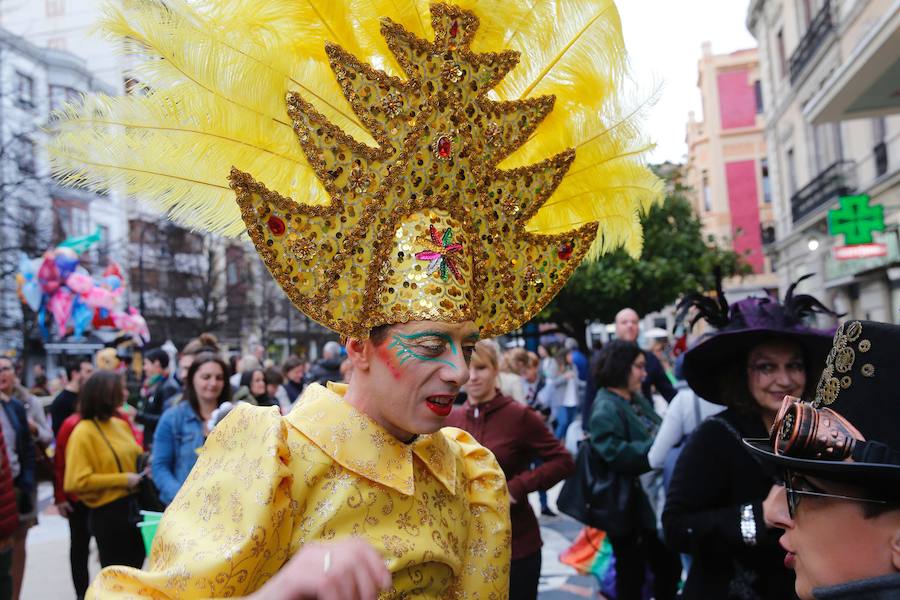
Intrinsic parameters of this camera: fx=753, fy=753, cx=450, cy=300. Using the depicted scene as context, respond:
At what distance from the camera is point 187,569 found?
5.57 ft

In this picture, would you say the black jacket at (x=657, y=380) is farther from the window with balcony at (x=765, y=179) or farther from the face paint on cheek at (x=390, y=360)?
the window with balcony at (x=765, y=179)

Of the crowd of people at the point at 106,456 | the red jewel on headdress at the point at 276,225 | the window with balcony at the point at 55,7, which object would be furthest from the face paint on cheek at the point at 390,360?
the window with balcony at the point at 55,7

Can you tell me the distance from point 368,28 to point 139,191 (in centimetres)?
88

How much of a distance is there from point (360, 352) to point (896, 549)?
1429 millimetres

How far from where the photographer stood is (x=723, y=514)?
2881mm

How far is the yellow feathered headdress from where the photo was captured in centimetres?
222

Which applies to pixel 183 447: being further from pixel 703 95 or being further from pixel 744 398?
pixel 703 95

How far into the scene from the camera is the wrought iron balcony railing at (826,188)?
1934 centimetres

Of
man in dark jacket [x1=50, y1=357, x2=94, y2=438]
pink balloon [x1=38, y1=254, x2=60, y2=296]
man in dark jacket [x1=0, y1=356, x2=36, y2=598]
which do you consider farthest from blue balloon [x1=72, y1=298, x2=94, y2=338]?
man in dark jacket [x1=0, y1=356, x2=36, y2=598]

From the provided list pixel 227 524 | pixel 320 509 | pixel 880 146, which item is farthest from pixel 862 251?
pixel 227 524

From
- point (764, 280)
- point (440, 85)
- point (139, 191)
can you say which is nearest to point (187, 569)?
point (139, 191)

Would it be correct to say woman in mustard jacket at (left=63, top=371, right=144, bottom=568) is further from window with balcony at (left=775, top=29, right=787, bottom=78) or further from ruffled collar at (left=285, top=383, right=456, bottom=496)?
window with balcony at (left=775, top=29, right=787, bottom=78)

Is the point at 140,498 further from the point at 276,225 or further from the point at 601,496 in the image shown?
the point at 276,225

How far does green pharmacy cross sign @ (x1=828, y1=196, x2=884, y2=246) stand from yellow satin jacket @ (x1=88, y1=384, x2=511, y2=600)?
14.5 m
